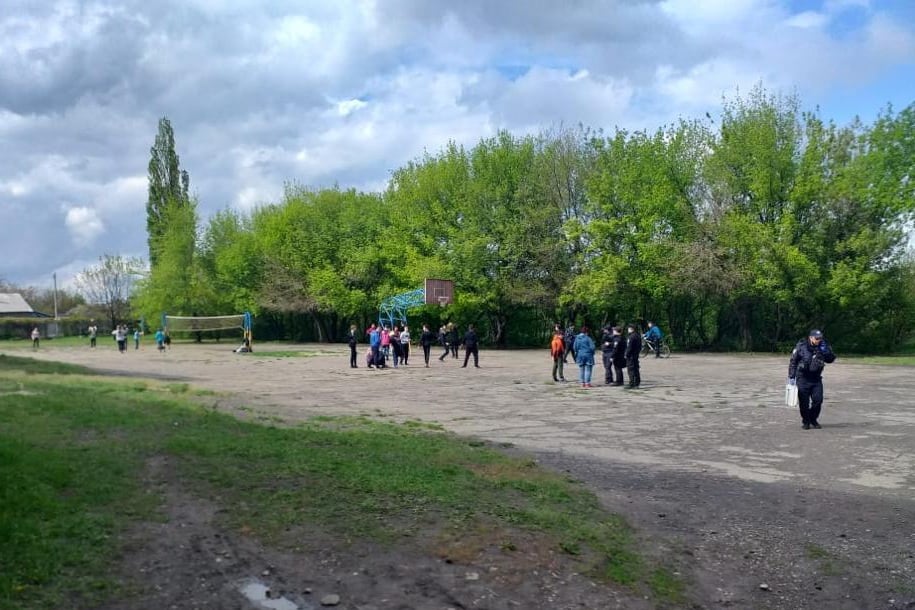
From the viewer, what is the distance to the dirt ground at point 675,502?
5105mm

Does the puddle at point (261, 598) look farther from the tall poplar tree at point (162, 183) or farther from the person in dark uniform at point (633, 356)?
the tall poplar tree at point (162, 183)

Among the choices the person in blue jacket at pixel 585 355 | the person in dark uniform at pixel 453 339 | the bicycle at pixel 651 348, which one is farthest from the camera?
the bicycle at pixel 651 348

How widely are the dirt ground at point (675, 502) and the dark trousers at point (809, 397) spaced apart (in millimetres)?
337

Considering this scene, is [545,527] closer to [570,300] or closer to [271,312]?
[570,300]

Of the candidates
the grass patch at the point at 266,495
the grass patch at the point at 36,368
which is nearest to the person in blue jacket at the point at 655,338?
the grass patch at the point at 36,368

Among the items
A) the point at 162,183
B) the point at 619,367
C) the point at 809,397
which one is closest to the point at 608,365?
the point at 619,367

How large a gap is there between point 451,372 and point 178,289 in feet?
133

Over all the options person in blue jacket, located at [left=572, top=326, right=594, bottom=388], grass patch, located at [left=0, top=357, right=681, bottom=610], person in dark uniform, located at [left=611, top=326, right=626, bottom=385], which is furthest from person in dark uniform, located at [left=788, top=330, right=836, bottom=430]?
person in dark uniform, located at [left=611, top=326, right=626, bottom=385]

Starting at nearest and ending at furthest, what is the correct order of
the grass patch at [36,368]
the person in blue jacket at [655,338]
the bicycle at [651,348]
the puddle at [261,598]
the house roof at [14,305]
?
the puddle at [261,598] < the grass patch at [36,368] < the person in blue jacket at [655,338] < the bicycle at [651,348] < the house roof at [14,305]

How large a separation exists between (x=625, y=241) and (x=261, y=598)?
40063 mm

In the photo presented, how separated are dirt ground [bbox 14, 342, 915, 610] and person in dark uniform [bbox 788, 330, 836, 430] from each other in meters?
0.37

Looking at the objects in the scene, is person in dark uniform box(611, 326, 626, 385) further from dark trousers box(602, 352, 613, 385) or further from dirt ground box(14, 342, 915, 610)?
dirt ground box(14, 342, 915, 610)

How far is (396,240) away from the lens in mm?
51094

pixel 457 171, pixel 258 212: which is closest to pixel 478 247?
pixel 457 171
